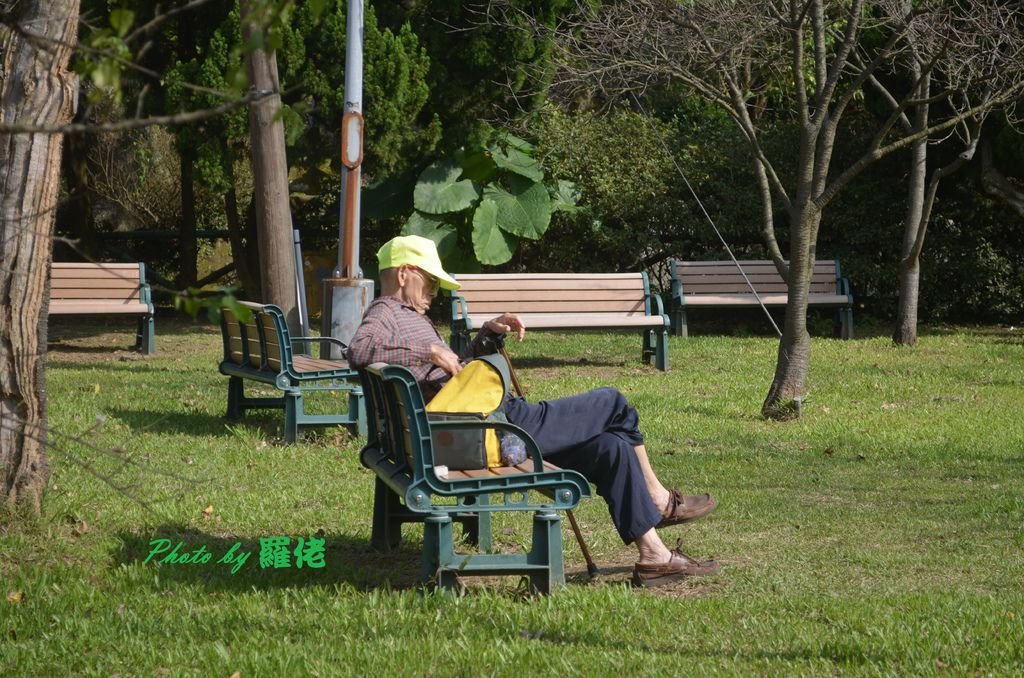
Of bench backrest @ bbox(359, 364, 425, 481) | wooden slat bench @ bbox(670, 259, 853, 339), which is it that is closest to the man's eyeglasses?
bench backrest @ bbox(359, 364, 425, 481)

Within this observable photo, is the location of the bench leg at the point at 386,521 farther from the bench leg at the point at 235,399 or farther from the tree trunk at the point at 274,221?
the tree trunk at the point at 274,221

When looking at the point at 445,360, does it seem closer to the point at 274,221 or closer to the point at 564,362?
the point at 274,221

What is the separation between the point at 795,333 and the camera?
33.2 feet

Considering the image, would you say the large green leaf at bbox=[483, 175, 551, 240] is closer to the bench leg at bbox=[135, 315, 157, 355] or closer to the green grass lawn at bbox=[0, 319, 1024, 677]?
the bench leg at bbox=[135, 315, 157, 355]

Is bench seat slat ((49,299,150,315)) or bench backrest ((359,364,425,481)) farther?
bench seat slat ((49,299,150,315))

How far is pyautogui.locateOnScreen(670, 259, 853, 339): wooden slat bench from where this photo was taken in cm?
1658

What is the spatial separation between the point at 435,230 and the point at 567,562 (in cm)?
Result: 1244

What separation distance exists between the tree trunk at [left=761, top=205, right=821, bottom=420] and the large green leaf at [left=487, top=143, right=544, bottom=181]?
8.15 metres

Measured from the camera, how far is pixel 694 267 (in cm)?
1722

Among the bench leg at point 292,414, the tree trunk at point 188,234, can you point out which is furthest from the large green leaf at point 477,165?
the bench leg at point 292,414

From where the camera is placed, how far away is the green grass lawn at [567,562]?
4.29 m

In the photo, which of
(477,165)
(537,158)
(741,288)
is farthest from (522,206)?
(741,288)

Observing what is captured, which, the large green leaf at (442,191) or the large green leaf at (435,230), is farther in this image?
the large green leaf at (435,230)

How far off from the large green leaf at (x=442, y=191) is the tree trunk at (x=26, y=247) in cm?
1181
